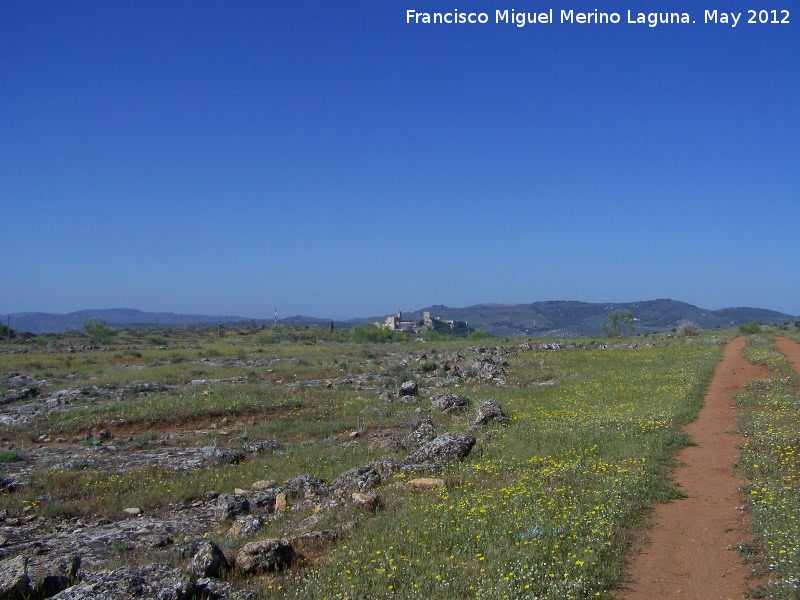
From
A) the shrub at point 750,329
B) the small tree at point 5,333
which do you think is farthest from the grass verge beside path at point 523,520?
the small tree at point 5,333

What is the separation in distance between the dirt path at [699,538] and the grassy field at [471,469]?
0.90 ft

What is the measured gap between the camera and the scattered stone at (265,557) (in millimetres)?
7797

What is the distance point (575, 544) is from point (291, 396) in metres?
19.6

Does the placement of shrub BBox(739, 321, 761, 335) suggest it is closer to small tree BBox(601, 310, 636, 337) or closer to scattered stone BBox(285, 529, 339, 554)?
small tree BBox(601, 310, 636, 337)

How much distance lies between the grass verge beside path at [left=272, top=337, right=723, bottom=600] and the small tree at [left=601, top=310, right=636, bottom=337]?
2564 inches

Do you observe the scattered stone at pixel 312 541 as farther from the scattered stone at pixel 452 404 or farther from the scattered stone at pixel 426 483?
the scattered stone at pixel 452 404

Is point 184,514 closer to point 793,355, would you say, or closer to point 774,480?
point 774,480

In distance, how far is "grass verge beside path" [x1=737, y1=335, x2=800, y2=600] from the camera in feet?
21.6

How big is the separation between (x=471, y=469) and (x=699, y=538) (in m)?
4.33

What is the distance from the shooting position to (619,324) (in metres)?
83.1

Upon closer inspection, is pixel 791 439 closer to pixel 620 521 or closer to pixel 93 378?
pixel 620 521

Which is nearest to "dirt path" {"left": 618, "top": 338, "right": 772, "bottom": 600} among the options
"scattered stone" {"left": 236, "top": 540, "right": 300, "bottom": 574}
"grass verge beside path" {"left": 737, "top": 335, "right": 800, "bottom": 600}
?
"grass verge beside path" {"left": 737, "top": 335, "right": 800, "bottom": 600}

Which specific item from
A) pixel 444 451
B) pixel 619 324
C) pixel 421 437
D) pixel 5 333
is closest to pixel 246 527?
pixel 444 451

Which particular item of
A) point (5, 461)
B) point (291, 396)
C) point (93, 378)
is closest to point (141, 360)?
point (93, 378)
